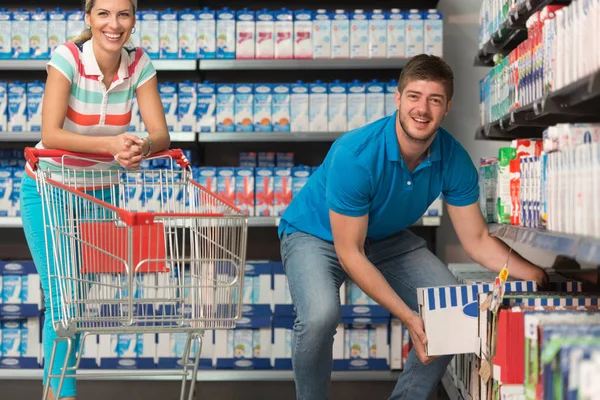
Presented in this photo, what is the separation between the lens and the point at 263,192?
4121 millimetres

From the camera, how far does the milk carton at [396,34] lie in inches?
162

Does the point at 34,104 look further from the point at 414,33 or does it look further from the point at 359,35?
the point at 414,33

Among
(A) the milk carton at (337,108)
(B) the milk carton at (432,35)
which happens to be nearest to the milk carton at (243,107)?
(A) the milk carton at (337,108)

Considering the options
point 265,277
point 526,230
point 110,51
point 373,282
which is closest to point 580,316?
point 526,230

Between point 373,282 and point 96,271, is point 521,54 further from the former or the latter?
point 96,271

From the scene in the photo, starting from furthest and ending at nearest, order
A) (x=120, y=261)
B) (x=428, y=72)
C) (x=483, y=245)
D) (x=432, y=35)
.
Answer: (x=432, y=35) → (x=483, y=245) → (x=428, y=72) → (x=120, y=261)

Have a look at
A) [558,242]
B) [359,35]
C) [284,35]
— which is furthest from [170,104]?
[558,242]

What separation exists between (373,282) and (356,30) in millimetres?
1952

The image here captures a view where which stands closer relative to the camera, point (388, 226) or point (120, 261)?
point (120, 261)

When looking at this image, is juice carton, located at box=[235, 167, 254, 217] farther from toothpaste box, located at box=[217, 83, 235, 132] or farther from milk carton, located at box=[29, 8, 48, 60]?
milk carton, located at box=[29, 8, 48, 60]

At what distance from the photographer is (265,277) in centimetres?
409

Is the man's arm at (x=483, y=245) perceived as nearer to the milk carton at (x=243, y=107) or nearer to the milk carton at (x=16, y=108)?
the milk carton at (x=243, y=107)

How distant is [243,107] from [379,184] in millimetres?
1628

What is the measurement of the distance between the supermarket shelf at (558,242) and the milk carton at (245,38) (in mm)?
1933
